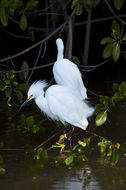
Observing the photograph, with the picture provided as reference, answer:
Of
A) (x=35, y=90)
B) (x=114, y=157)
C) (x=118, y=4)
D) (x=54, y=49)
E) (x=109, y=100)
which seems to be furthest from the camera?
(x=54, y=49)

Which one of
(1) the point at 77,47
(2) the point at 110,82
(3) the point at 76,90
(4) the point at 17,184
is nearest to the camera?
(4) the point at 17,184

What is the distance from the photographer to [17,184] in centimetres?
309

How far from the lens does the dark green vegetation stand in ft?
9.99

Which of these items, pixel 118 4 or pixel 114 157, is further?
pixel 118 4

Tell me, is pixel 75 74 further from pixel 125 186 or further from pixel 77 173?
pixel 125 186

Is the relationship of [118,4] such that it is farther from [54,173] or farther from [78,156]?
[54,173]

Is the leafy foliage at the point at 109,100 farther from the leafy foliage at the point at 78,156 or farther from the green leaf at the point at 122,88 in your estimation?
the leafy foliage at the point at 78,156

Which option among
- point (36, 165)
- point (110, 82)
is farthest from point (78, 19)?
point (36, 165)

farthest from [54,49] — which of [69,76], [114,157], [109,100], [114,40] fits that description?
[109,100]

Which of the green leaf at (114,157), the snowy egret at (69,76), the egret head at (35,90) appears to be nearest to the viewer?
the green leaf at (114,157)

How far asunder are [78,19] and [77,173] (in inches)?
280

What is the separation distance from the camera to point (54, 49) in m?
10.4

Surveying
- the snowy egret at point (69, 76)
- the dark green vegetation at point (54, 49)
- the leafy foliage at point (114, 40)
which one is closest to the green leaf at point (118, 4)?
the dark green vegetation at point (54, 49)

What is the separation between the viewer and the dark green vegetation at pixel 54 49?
3.04 metres
